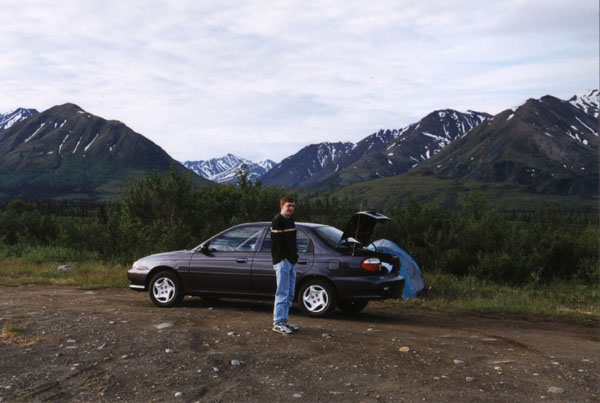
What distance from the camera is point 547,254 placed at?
15367 millimetres

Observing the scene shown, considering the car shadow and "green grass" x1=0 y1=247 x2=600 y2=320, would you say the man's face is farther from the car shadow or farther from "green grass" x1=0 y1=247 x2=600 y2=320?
"green grass" x1=0 y1=247 x2=600 y2=320

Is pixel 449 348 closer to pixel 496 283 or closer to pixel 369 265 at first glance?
pixel 369 265

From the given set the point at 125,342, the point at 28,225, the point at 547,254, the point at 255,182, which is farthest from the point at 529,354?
the point at 28,225

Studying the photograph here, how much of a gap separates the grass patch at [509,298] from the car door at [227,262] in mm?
4004

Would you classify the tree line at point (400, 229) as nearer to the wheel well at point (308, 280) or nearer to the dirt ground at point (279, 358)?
the dirt ground at point (279, 358)

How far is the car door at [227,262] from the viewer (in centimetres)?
930

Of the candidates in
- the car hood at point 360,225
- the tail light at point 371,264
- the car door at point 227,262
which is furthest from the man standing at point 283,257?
the car door at point 227,262

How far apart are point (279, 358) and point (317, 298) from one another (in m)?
2.82

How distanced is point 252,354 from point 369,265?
308 cm

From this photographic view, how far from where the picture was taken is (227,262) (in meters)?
9.42

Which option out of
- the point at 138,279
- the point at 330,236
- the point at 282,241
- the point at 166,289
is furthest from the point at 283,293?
the point at 138,279

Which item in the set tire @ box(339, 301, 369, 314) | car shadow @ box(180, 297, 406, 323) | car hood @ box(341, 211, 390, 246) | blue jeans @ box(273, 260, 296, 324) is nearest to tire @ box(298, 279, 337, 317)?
car shadow @ box(180, 297, 406, 323)

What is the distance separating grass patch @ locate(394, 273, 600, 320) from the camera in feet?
35.2

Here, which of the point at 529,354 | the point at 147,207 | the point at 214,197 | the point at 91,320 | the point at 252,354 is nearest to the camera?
the point at 252,354
